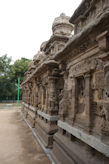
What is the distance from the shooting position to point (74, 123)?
3.60 m

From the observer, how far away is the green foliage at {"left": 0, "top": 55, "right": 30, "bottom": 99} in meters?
32.2

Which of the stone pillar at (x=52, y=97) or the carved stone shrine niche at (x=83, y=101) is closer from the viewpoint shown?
the carved stone shrine niche at (x=83, y=101)

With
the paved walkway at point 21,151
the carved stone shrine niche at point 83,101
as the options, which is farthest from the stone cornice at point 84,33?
the paved walkway at point 21,151

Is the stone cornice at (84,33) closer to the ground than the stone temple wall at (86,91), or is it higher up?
higher up

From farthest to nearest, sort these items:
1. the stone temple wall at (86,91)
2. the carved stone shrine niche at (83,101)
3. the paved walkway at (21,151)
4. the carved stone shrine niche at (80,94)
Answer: the paved walkway at (21,151), the carved stone shrine niche at (80,94), the carved stone shrine niche at (83,101), the stone temple wall at (86,91)

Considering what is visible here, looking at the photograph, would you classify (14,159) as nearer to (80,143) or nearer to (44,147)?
(44,147)

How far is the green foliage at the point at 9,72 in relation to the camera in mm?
32188

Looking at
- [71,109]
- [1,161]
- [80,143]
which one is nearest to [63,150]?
[80,143]

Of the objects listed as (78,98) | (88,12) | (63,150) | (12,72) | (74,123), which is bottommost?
(63,150)

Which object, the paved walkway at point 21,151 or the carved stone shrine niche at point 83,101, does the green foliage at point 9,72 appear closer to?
the paved walkway at point 21,151

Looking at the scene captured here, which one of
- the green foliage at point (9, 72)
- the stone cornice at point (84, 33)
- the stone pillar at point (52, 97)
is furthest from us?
the green foliage at point (9, 72)

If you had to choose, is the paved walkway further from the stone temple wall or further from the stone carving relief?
the stone carving relief

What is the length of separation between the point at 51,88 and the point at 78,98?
80.1 inches

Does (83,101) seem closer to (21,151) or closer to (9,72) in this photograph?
(21,151)
